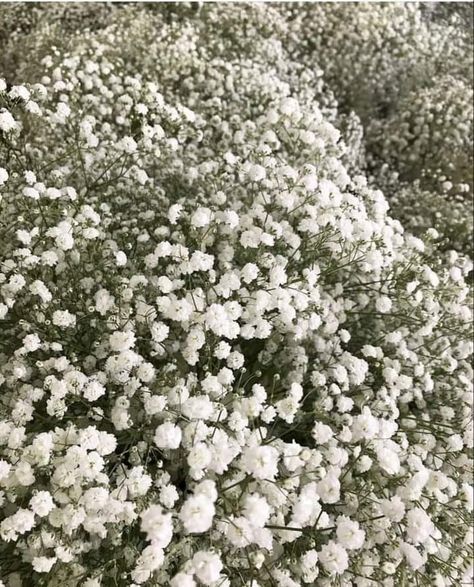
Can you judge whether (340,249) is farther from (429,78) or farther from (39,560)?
(429,78)

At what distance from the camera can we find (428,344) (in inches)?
140

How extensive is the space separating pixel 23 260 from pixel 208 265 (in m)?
0.93

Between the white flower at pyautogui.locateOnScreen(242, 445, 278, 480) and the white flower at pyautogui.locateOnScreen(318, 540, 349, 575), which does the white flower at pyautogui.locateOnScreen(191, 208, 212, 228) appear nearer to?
the white flower at pyautogui.locateOnScreen(242, 445, 278, 480)

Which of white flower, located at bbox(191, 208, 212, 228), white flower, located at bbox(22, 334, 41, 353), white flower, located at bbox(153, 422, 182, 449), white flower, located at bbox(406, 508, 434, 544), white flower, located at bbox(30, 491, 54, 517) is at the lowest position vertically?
white flower, located at bbox(30, 491, 54, 517)

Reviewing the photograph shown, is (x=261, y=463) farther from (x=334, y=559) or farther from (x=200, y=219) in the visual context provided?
(x=200, y=219)

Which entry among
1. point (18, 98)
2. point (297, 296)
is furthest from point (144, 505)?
point (18, 98)

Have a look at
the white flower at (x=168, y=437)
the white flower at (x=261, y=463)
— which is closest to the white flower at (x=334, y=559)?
the white flower at (x=261, y=463)

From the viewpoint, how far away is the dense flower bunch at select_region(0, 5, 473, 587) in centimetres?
230

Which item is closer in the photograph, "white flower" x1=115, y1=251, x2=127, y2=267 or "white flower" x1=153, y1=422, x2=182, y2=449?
"white flower" x1=153, y1=422, x2=182, y2=449

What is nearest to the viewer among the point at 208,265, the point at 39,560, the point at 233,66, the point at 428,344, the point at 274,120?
the point at 39,560

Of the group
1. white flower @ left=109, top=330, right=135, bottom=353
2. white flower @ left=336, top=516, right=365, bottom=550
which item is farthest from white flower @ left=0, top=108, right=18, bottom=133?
white flower @ left=336, top=516, right=365, bottom=550

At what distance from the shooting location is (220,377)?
8.82ft

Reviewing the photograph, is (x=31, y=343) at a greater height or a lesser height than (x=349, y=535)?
lesser

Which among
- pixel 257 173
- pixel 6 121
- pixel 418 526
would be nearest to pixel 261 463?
pixel 418 526
